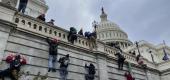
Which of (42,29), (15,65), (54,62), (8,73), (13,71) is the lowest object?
(8,73)

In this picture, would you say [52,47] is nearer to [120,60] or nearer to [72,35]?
[72,35]

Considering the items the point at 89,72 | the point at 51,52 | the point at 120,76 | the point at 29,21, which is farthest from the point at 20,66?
the point at 120,76

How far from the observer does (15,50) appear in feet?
45.0

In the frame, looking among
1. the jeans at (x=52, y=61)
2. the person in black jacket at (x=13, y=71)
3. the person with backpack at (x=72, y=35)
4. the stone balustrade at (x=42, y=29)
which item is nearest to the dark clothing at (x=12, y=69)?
the person in black jacket at (x=13, y=71)

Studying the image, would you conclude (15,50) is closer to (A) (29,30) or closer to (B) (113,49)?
(A) (29,30)

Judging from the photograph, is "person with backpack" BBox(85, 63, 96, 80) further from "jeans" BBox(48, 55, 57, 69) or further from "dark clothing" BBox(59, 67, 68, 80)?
"jeans" BBox(48, 55, 57, 69)

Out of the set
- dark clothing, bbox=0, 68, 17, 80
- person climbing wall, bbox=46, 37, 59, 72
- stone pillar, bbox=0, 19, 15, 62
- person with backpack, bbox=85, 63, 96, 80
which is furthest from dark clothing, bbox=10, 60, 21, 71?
person with backpack, bbox=85, 63, 96, 80

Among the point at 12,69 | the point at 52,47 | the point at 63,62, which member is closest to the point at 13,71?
the point at 12,69

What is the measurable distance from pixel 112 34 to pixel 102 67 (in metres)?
87.2

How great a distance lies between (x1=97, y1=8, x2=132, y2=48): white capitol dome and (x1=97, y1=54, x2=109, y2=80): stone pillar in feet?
263

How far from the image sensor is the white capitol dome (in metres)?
101

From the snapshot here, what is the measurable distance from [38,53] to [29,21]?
2.53 meters

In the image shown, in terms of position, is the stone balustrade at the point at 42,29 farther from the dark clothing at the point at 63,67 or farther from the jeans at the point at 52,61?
the dark clothing at the point at 63,67

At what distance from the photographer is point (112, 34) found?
104875 mm
